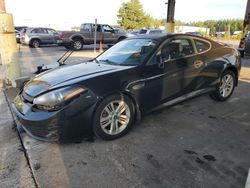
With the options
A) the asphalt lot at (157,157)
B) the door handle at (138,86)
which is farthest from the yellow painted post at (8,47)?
the door handle at (138,86)

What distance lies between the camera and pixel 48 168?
9.18 feet

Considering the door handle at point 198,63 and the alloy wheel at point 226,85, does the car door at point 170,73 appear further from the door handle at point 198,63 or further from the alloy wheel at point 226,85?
the alloy wheel at point 226,85

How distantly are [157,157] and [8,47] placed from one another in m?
5.01

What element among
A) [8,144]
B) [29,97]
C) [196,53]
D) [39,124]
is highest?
[196,53]

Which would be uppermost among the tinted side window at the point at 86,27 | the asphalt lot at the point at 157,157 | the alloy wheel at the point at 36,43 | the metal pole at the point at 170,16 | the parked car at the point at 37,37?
the metal pole at the point at 170,16

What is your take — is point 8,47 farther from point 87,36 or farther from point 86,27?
point 86,27

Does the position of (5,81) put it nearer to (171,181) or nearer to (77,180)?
(77,180)

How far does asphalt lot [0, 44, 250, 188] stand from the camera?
2.58 metres

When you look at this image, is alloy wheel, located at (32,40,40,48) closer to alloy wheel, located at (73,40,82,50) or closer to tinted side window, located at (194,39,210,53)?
alloy wheel, located at (73,40,82,50)

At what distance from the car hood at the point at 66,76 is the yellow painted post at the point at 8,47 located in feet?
10.1

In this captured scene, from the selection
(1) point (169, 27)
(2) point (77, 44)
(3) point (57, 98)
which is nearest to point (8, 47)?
(3) point (57, 98)

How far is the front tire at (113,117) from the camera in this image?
125 inches

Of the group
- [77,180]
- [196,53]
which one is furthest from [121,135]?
[196,53]

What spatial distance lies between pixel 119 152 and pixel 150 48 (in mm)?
1709
